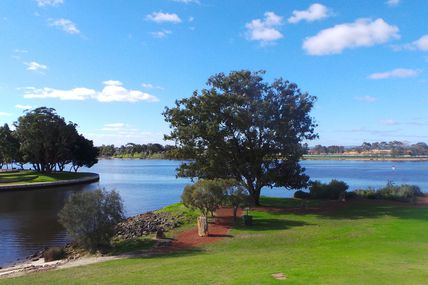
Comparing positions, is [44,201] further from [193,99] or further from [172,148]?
[193,99]

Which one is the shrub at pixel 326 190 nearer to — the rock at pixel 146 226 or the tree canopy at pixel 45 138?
the rock at pixel 146 226

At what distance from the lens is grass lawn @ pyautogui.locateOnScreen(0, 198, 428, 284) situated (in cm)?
1168

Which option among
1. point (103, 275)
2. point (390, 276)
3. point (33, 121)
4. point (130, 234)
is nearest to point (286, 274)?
point (390, 276)

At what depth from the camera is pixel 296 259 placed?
48.2ft

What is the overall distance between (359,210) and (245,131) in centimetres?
1016

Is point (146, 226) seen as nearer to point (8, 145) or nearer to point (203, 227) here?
point (203, 227)

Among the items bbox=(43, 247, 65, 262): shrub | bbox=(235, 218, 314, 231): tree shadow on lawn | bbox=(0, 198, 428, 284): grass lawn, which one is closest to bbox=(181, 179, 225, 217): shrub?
bbox=(235, 218, 314, 231): tree shadow on lawn

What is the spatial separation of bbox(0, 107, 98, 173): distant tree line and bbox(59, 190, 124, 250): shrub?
2552 inches

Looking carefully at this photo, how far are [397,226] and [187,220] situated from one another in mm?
12946

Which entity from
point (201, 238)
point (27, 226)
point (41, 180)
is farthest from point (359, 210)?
point (41, 180)

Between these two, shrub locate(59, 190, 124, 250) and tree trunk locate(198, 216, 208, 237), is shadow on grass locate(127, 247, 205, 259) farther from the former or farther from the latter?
shrub locate(59, 190, 124, 250)

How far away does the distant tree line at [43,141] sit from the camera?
8256 centimetres

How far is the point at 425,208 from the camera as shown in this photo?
98.0 feet

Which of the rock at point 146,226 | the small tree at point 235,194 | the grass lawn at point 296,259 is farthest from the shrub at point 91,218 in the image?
the small tree at point 235,194
